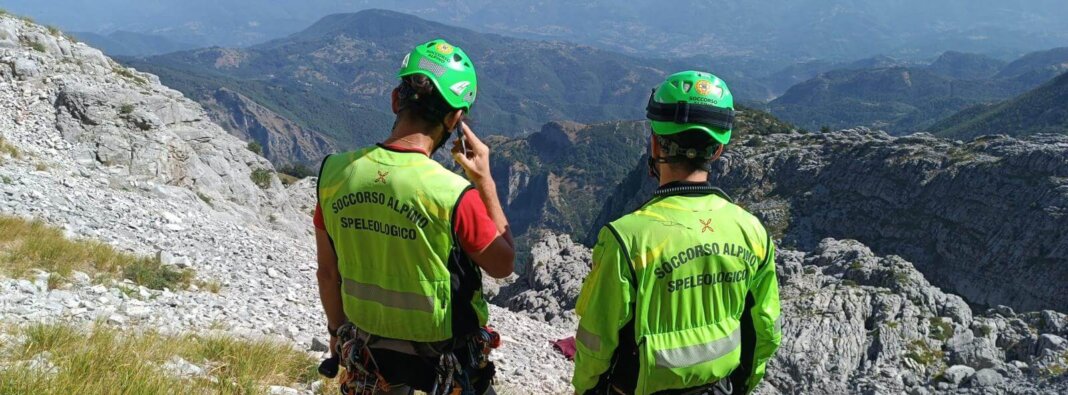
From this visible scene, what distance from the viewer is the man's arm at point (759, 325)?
160 inches

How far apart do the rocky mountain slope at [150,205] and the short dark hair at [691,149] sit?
503 cm

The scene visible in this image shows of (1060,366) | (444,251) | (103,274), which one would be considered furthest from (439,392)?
(1060,366)

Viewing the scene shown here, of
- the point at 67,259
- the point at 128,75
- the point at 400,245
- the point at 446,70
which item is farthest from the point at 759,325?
the point at 128,75

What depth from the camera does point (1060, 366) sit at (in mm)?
19703

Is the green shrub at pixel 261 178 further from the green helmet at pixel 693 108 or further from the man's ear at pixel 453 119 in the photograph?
the green helmet at pixel 693 108

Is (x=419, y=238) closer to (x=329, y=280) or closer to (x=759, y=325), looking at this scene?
(x=329, y=280)

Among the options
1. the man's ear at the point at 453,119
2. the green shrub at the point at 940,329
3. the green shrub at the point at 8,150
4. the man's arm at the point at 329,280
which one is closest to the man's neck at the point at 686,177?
the man's ear at the point at 453,119

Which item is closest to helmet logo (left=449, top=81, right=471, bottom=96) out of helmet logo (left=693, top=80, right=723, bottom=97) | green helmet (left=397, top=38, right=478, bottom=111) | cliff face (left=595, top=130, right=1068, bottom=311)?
green helmet (left=397, top=38, right=478, bottom=111)

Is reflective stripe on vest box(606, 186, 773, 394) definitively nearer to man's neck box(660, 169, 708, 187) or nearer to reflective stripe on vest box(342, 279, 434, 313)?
man's neck box(660, 169, 708, 187)

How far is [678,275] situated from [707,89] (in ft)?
4.11

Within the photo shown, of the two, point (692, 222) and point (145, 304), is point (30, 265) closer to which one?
point (145, 304)

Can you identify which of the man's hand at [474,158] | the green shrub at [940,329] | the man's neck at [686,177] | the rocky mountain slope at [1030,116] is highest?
the man's hand at [474,158]

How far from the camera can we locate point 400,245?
379cm

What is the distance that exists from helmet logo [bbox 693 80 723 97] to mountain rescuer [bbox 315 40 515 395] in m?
1.45
